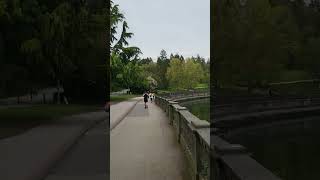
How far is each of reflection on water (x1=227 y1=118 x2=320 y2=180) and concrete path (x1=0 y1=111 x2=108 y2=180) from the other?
5.68 metres

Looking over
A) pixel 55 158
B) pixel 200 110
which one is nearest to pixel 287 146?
pixel 55 158

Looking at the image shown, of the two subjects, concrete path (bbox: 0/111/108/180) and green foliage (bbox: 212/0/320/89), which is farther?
green foliage (bbox: 212/0/320/89)

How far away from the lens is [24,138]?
61.6 feet

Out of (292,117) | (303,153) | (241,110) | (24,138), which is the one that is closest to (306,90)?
(292,117)

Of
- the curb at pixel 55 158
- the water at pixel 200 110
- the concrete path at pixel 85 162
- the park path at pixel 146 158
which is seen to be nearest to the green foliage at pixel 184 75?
the water at pixel 200 110

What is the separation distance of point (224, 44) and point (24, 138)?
43273 mm

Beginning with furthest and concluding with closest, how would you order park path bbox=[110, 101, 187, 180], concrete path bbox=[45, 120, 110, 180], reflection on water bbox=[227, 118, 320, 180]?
reflection on water bbox=[227, 118, 320, 180], concrete path bbox=[45, 120, 110, 180], park path bbox=[110, 101, 187, 180]

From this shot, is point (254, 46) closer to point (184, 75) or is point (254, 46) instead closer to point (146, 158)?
point (146, 158)

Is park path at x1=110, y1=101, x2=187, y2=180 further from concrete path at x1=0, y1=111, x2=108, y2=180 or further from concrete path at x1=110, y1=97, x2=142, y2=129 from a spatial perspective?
concrete path at x1=110, y1=97, x2=142, y2=129

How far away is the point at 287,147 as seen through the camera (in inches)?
1148

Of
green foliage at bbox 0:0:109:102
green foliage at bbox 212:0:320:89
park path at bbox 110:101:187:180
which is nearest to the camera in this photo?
park path at bbox 110:101:187:180

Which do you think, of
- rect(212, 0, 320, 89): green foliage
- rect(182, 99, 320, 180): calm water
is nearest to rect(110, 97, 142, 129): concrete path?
rect(182, 99, 320, 180): calm water

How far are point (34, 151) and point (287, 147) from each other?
17822 mm

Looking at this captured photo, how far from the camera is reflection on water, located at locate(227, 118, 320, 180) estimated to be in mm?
19906
